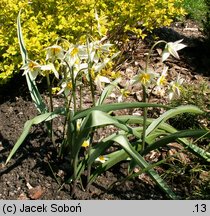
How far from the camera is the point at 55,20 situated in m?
3.49

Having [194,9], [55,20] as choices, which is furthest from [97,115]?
[194,9]

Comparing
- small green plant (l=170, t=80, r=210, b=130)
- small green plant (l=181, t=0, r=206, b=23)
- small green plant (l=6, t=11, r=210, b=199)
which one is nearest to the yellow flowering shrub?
small green plant (l=6, t=11, r=210, b=199)

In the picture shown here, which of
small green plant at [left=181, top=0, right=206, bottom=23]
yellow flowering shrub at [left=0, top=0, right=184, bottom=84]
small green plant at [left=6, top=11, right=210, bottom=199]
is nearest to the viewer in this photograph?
small green plant at [left=6, top=11, right=210, bottom=199]

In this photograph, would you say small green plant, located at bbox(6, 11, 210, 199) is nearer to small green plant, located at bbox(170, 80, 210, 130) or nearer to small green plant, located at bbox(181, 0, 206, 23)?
small green plant, located at bbox(170, 80, 210, 130)

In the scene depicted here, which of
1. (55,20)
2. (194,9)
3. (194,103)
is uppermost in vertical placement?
(55,20)

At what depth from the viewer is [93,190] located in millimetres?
2803

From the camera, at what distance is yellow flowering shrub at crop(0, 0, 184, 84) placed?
3328mm

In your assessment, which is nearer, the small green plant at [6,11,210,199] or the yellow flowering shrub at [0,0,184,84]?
the small green plant at [6,11,210,199]

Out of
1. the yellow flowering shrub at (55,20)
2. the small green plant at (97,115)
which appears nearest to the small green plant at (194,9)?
the yellow flowering shrub at (55,20)

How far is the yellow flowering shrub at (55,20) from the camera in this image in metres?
3.33

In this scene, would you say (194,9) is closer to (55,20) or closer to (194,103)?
(194,103)

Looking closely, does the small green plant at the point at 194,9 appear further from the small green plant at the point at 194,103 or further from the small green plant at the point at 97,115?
the small green plant at the point at 97,115

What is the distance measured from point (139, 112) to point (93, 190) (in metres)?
1.01
